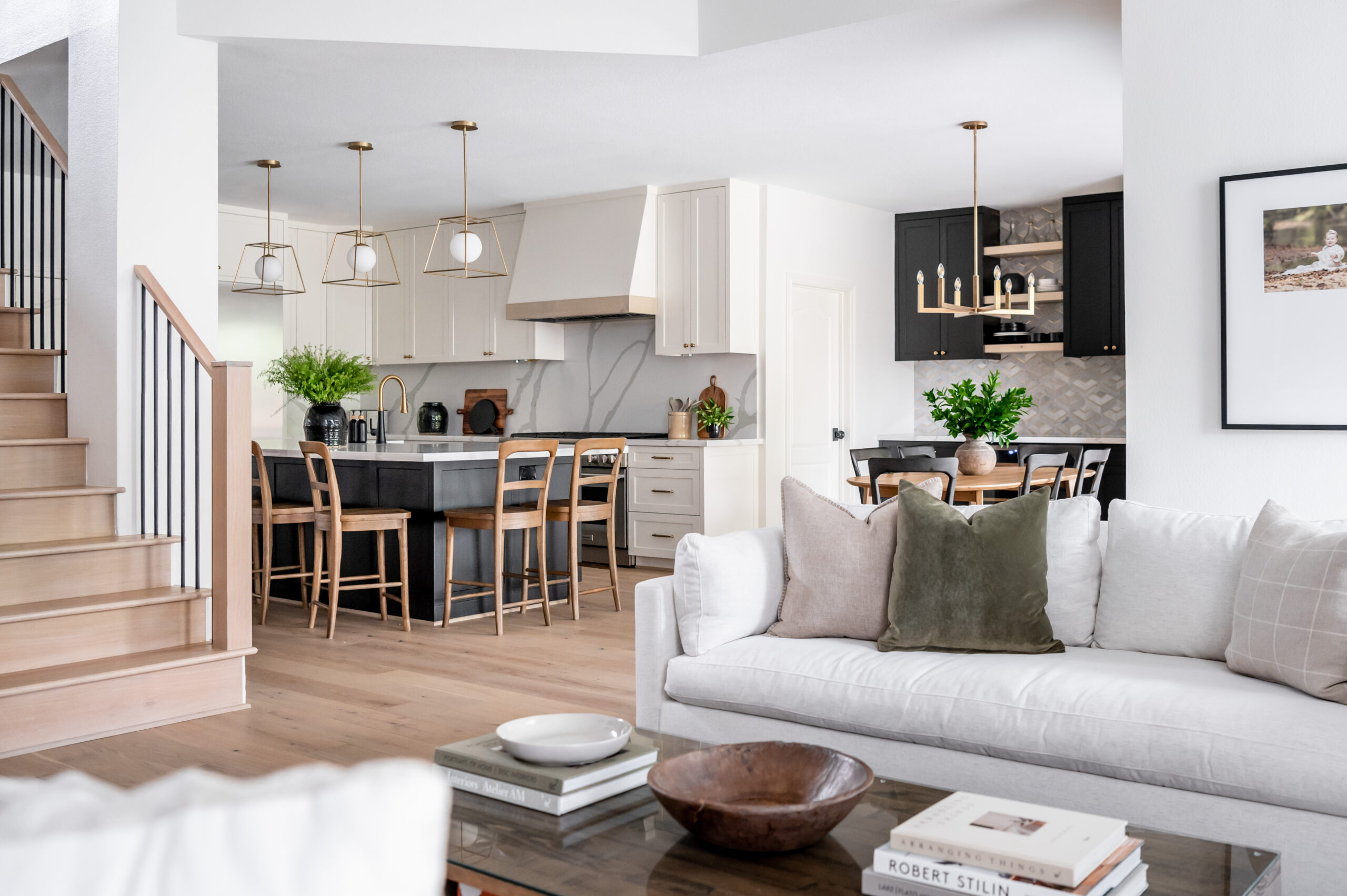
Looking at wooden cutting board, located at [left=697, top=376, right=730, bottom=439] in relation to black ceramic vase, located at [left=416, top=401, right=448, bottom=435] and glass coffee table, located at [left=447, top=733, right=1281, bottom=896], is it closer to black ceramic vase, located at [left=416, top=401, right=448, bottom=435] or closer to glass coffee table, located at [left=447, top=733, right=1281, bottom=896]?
black ceramic vase, located at [left=416, top=401, right=448, bottom=435]

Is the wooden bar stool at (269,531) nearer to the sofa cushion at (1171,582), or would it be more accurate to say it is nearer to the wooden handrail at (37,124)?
the wooden handrail at (37,124)

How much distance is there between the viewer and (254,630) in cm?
540

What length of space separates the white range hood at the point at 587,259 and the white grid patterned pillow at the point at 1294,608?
17.4 ft

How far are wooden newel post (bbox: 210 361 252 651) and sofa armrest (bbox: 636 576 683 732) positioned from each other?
1592mm

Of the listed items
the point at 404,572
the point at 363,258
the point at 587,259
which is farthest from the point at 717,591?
the point at 587,259

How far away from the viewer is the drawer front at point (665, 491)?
715 centimetres

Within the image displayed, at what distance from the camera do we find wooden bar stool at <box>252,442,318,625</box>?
5.50 metres

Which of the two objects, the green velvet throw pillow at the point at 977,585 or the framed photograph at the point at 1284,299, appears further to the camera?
the framed photograph at the point at 1284,299

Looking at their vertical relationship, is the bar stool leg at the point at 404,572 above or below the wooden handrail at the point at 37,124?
below

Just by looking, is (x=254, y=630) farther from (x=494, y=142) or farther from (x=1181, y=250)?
(x=1181, y=250)

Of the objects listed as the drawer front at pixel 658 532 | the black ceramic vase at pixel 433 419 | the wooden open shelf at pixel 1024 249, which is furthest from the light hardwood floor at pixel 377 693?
the wooden open shelf at pixel 1024 249

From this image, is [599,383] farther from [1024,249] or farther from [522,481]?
[1024,249]

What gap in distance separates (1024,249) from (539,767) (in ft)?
22.3

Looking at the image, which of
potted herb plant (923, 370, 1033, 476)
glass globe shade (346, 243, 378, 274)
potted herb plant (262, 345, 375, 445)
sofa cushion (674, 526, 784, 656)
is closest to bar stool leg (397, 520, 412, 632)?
potted herb plant (262, 345, 375, 445)
